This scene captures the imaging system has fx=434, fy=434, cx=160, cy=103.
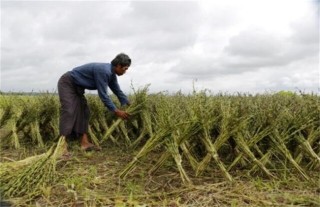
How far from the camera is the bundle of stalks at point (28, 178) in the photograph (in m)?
4.73

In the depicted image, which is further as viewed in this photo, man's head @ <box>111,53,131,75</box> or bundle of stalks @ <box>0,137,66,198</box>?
man's head @ <box>111,53,131,75</box>

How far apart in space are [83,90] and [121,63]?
983 millimetres

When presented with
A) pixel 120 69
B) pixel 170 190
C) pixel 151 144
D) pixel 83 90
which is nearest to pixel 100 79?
pixel 120 69

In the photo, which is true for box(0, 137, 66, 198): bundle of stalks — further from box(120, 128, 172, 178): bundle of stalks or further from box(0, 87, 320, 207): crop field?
box(120, 128, 172, 178): bundle of stalks

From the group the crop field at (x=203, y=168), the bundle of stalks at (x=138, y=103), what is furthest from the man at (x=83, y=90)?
the crop field at (x=203, y=168)

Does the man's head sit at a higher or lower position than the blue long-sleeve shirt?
higher

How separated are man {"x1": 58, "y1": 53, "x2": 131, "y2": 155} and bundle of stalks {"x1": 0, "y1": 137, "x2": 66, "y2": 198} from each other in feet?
5.38

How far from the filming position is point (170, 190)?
470 centimetres

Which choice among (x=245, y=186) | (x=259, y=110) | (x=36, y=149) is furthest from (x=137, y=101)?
(x=245, y=186)

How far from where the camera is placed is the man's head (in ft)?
21.9

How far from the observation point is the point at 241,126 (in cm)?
498

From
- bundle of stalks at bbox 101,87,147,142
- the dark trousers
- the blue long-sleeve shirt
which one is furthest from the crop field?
bundle of stalks at bbox 101,87,147,142

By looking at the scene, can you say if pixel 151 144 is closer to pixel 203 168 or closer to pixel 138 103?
pixel 203 168

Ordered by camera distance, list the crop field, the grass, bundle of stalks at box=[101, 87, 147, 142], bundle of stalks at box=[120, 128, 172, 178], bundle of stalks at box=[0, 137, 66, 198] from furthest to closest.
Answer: bundle of stalks at box=[101, 87, 147, 142]
bundle of stalks at box=[120, 128, 172, 178]
bundle of stalks at box=[0, 137, 66, 198]
the crop field
the grass
